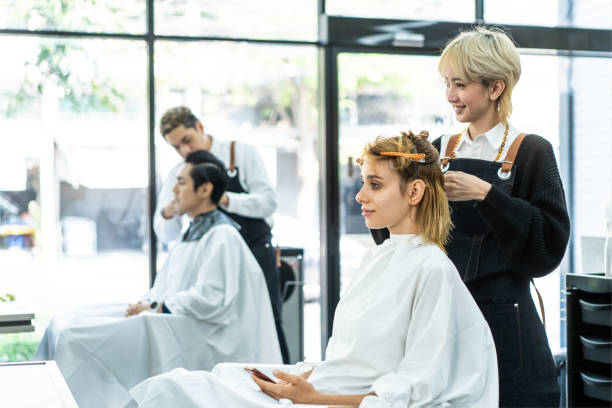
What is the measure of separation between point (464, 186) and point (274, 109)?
11.5 ft

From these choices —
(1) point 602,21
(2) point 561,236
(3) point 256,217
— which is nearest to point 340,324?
(2) point 561,236

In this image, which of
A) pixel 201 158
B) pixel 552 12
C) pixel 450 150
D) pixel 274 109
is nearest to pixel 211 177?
pixel 201 158

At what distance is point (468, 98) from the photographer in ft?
6.04

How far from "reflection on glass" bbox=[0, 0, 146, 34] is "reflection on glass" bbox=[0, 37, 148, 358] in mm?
145

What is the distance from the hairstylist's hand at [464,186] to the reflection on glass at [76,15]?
9.68 feet

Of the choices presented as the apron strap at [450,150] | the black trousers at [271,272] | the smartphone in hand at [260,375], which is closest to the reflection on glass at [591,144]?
the black trousers at [271,272]

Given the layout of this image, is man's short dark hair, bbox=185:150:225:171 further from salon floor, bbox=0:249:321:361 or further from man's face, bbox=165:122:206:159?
salon floor, bbox=0:249:321:361

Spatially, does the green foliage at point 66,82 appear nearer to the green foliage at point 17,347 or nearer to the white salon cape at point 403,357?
the green foliage at point 17,347

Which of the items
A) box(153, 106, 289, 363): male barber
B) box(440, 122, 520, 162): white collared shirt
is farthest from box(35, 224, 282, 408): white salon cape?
box(440, 122, 520, 162): white collared shirt

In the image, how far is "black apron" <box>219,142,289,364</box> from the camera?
148 inches

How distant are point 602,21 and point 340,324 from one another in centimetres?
375

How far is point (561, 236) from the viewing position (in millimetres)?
1729

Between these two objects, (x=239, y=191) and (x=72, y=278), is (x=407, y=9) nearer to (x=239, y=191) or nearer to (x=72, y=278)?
(x=239, y=191)

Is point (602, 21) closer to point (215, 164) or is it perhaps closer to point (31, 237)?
point (215, 164)
